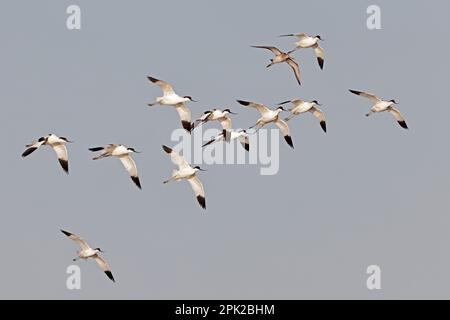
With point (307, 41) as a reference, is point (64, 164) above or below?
below

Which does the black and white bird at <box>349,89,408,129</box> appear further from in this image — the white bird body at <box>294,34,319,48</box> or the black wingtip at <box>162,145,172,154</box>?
the black wingtip at <box>162,145,172,154</box>

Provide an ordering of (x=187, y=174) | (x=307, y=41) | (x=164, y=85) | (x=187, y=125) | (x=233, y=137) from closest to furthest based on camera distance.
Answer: (x=187, y=174) → (x=164, y=85) → (x=187, y=125) → (x=307, y=41) → (x=233, y=137)

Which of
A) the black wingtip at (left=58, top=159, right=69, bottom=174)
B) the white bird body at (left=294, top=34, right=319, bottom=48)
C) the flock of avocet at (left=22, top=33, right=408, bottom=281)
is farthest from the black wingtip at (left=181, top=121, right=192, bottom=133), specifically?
the white bird body at (left=294, top=34, right=319, bottom=48)

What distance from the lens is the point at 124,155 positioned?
123ft

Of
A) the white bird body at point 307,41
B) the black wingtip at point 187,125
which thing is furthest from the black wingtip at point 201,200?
the white bird body at point 307,41

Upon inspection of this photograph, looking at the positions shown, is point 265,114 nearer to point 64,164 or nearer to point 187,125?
point 187,125

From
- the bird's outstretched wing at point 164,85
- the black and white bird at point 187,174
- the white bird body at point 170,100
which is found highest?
the bird's outstretched wing at point 164,85

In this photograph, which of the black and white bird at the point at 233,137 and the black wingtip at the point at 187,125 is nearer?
the black wingtip at the point at 187,125

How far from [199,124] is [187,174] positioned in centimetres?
255

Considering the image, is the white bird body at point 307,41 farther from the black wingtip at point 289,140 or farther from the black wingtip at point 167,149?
the black wingtip at point 167,149

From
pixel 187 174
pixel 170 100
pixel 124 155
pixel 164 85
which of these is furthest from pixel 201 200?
pixel 164 85

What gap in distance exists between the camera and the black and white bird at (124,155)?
1452 inches

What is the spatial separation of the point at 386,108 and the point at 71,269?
11.5 meters
